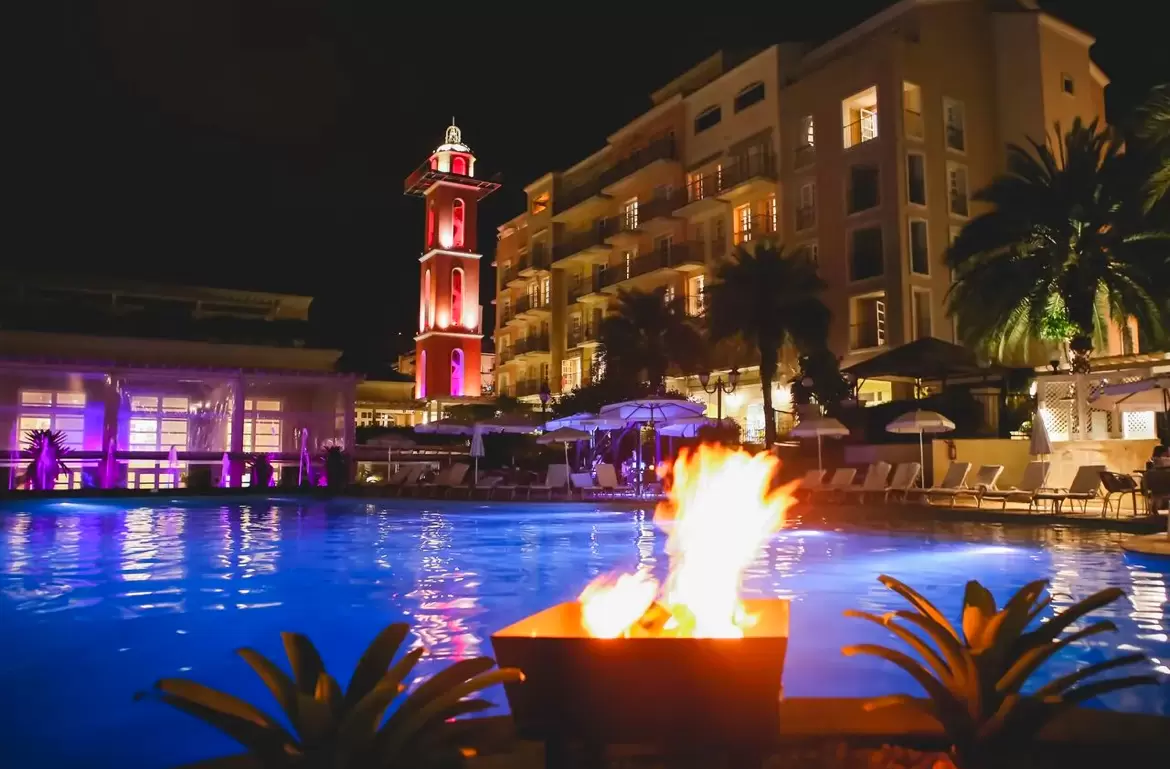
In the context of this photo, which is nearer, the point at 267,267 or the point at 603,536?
the point at 603,536

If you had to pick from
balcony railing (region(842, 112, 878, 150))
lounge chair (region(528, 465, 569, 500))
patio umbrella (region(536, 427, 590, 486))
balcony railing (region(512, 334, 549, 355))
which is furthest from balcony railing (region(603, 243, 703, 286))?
lounge chair (region(528, 465, 569, 500))

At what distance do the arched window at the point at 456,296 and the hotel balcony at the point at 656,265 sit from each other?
8.25 m

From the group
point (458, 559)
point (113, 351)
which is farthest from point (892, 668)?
point (113, 351)

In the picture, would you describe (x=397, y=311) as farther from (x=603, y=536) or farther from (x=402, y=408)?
(x=603, y=536)

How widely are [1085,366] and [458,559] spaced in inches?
733

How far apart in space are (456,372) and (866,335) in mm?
23661

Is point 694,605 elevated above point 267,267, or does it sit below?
below

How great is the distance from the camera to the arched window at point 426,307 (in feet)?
166

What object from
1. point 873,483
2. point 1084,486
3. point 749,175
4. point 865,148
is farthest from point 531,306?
point 1084,486

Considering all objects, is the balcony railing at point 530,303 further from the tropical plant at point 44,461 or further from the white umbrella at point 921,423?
the white umbrella at point 921,423

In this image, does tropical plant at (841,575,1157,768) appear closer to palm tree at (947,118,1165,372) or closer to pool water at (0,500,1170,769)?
pool water at (0,500,1170,769)

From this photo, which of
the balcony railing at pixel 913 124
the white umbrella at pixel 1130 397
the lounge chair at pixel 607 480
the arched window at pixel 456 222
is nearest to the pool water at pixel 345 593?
the white umbrella at pixel 1130 397

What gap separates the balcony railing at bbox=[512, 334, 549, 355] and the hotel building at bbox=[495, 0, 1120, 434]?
1009 cm

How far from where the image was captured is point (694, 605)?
3.65m
